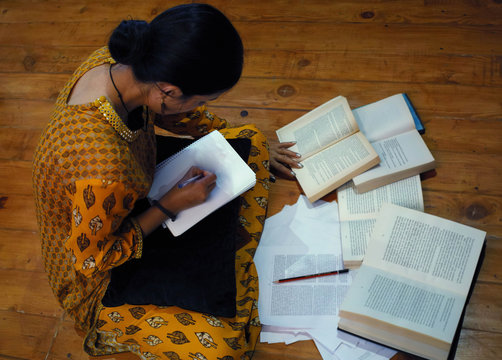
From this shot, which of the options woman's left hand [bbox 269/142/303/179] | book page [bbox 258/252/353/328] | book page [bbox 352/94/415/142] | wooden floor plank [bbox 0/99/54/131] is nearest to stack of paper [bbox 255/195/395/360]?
book page [bbox 258/252/353/328]

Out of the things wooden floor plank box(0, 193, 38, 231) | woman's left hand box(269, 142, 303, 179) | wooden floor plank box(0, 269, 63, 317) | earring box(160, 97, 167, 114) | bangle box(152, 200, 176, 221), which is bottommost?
wooden floor plank box(0, 269, 63, 317)

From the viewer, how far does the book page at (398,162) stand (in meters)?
1.39

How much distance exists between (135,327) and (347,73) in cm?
120

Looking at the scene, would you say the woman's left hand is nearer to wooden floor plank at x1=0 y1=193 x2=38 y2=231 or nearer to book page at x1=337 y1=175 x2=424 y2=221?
book page at x1=337 y1=175 x2=424 y2=221

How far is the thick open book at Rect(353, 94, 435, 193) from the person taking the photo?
1.40 m

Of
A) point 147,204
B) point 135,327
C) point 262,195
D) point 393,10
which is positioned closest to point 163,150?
point 147,204

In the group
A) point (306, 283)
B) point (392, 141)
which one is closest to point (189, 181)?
point (306, 283)

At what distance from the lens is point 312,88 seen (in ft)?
5.70

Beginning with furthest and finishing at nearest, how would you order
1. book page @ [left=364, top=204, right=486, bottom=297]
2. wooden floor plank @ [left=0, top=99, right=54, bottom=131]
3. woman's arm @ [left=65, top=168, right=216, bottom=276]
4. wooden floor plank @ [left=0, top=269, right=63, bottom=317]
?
wooden floor plank @ [left=0, top=99, right=54, bottom=131] < wooden floor plank @ [left=0, top=269, right=63, bottom=317] < book page @ [left=364, top=204, right=486, bottom=297] < woman's arm @ [left=65, top=168, right=216, bottom=276]

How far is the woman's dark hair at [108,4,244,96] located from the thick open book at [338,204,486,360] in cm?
70

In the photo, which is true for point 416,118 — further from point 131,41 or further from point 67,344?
point 67,344

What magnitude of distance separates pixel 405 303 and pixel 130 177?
77 cm

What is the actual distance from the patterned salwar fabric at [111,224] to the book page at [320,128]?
14 centimetres

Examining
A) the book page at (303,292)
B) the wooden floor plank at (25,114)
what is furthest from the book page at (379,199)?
the wooden floor plank at (25,114)
